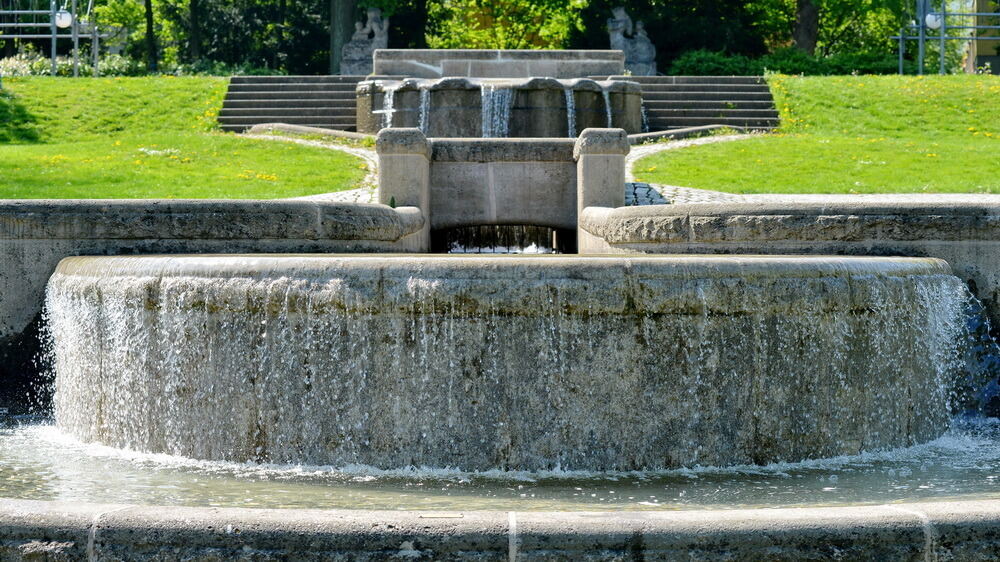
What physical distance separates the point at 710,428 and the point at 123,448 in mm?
3525

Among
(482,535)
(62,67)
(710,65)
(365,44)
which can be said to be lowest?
(482,535)

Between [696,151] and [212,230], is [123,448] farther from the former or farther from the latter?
[696,151]

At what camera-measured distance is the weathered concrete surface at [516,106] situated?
19.1 m

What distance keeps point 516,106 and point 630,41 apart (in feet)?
51.6

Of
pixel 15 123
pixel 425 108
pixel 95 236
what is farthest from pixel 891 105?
pixel 95 236

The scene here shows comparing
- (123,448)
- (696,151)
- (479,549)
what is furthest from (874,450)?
(696,151)

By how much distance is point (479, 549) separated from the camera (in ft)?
13.2

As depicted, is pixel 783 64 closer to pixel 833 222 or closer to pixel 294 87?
pixel 294 87

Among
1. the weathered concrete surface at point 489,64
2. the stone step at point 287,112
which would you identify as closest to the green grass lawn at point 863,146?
the weathered concrete surface at point 489,64

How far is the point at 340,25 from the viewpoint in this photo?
3444 centimetres

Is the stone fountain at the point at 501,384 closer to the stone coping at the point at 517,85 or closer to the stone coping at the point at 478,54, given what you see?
the stone coping at the point at 517,85

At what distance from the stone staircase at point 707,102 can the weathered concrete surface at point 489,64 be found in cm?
100

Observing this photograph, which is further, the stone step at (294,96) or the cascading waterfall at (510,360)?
the stone step at (294,96)

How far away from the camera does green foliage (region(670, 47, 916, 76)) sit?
31406 mm
